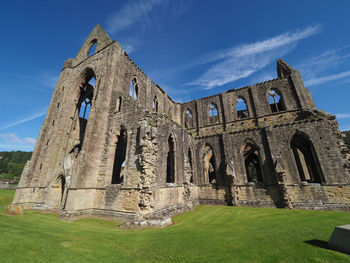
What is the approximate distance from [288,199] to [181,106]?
1904cm

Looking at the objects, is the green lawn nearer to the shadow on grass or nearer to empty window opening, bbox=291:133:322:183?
the shadow on grass

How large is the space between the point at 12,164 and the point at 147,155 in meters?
96.3

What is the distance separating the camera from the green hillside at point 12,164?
61.2 metres

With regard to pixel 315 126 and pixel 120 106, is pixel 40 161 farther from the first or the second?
pixel 315 126

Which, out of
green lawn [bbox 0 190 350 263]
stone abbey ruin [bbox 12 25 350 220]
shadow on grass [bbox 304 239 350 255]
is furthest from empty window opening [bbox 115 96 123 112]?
shadow on grass [bbox 304 239 350 255]

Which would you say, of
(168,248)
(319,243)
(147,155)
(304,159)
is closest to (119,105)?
(147,155)

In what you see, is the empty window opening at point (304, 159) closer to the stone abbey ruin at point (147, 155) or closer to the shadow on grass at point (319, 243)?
the stone abbey ruin at point (147, 155)

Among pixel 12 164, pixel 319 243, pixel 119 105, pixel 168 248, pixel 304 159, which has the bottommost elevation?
pixel 168 248

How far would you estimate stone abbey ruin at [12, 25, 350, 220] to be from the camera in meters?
9.83

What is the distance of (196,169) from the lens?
16938 mm

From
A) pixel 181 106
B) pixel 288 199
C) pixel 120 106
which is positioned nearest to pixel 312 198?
pixel 288 199

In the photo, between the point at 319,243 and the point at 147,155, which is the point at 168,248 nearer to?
the point at 319,243

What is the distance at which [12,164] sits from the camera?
69500 millimetres

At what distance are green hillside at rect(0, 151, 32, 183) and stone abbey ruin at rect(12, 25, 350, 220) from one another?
214 ft
